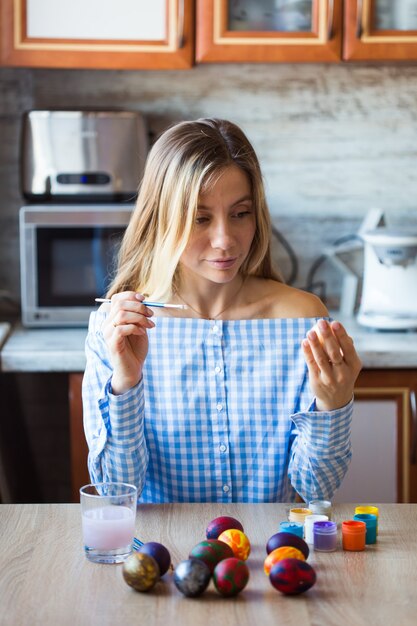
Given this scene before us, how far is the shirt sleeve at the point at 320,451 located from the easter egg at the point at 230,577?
0.46 meters

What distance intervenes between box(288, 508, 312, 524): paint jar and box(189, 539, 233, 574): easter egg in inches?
8.0

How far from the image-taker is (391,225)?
312cm

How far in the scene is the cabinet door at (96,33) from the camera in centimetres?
264

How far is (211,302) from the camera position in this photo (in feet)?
6.01

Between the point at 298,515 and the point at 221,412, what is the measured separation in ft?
1.37

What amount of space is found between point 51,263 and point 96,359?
A: 1117mm

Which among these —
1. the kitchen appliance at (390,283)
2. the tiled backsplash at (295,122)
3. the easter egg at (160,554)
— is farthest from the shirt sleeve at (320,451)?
the tiled backsplash at (295,122)

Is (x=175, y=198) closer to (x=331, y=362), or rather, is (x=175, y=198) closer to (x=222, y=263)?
(x=222, y=263)

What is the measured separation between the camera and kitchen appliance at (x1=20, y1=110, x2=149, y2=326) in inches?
107

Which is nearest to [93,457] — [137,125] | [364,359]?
[364,359]

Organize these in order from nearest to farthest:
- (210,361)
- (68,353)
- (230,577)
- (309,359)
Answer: (230,577) < (309,359) < (210,361) < (68,353)

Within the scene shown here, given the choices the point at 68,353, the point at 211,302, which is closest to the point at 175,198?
the point at 211,302

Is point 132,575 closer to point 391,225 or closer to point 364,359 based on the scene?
point 364,359

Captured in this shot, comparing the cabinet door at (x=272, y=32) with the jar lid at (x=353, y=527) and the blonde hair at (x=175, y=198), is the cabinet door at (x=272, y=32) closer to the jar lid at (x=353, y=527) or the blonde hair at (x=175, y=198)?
the blonde hair at (x=175, y=198)
